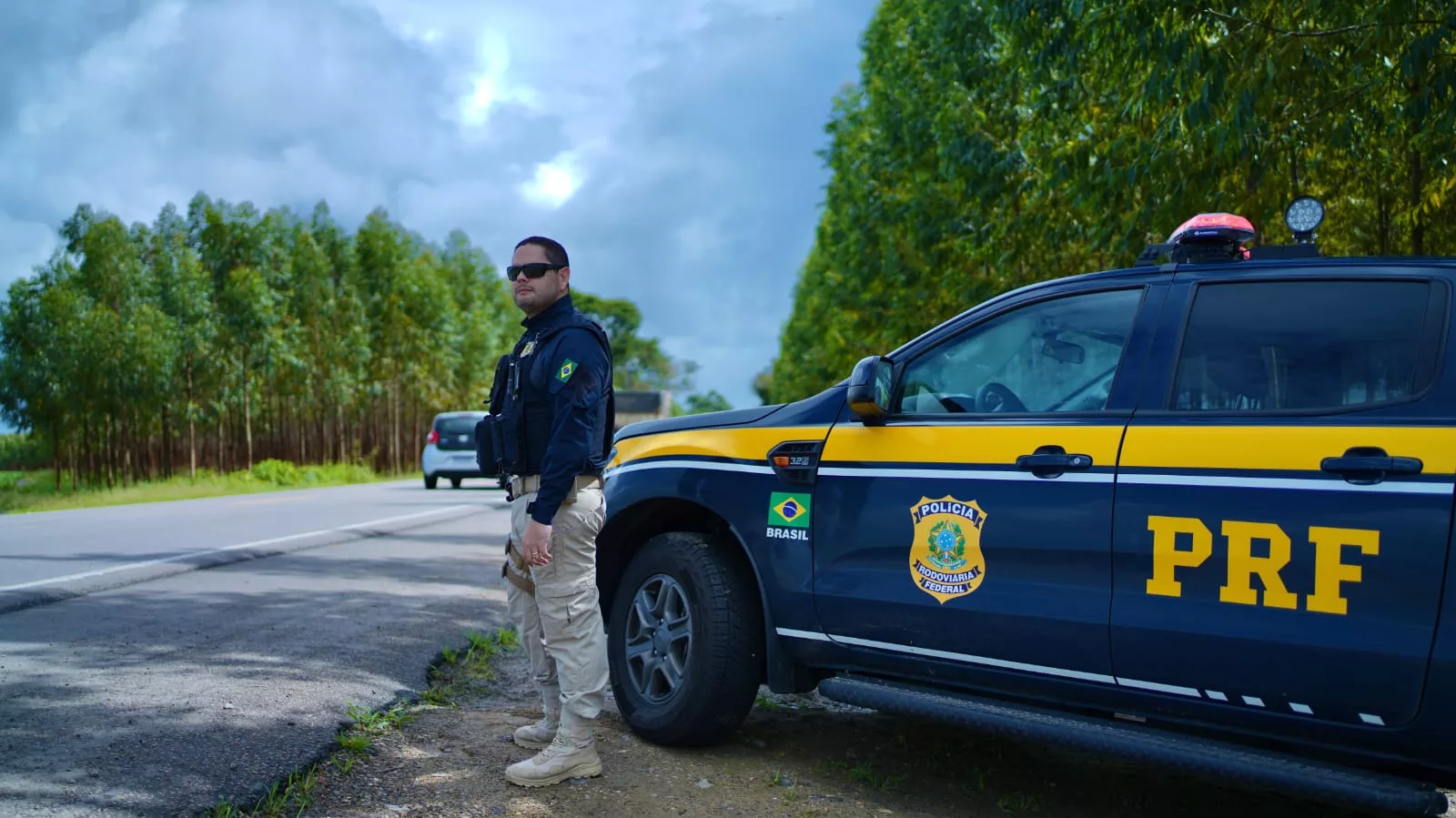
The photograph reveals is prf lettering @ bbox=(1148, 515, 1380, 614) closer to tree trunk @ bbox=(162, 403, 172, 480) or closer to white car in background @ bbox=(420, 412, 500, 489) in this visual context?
white car in background @ bbox=(420, 412, 500, 489)

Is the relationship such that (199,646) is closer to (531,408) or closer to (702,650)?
(531,408)

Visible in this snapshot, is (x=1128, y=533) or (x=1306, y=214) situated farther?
(x=1306, y=214)

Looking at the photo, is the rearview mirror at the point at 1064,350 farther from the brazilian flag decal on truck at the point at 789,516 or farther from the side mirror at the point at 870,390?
the brazilian flag decal on truck at the point at 789,516

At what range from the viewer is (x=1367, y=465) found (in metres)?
3.17

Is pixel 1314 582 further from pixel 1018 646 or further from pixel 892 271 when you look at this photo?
pixel 892 271

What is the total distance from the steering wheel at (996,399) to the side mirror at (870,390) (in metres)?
0.34

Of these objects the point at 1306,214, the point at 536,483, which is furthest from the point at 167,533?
the point at 1306,214

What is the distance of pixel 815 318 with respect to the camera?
170 feet

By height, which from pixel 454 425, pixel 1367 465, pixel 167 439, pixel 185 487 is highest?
pixel 167 439

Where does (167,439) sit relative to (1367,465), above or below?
above

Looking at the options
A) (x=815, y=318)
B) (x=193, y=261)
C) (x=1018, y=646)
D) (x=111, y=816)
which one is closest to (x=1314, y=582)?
(x=1018, y=646)

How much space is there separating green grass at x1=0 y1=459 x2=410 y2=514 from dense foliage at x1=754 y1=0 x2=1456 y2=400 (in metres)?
16.2

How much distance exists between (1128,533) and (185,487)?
31.0 metres

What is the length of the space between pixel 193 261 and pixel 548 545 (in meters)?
42.8
